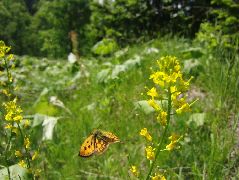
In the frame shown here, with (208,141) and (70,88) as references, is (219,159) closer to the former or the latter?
(208,141)

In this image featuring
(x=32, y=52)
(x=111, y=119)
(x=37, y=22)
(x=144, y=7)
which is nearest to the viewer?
(x=111, y=119)

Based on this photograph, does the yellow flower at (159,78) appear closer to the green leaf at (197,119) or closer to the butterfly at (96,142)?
the butterfly at (96,142)

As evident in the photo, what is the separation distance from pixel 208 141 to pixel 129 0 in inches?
388

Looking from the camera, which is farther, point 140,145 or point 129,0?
Answer: point 129,0

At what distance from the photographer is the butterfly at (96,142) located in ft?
4.75

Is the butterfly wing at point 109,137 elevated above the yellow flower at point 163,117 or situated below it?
below

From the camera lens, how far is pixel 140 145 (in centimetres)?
320

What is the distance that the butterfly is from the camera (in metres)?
1.45

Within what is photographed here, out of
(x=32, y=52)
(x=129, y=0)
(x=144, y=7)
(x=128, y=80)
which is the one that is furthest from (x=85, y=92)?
(x=32, y=52)

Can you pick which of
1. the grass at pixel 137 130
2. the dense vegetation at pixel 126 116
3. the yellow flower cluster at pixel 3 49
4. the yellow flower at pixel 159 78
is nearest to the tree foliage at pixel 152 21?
the dense vegetation at pixel 126 116

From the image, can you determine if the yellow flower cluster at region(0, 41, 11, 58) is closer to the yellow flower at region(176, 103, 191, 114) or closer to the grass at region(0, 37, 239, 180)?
the grass at region(0, 37, 239, 180)

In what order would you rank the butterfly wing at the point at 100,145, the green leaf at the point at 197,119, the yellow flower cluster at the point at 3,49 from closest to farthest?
the butterfly wing at the point at 100,145, the yellow flower cluster at the point at 3,49, the green leaf at the point at 197,119

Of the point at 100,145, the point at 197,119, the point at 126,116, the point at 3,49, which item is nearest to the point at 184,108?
the point at 100,145

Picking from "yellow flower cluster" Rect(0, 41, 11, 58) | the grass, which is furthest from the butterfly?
"yellow flower cluster" Rect(0, 41, 11, 58)
